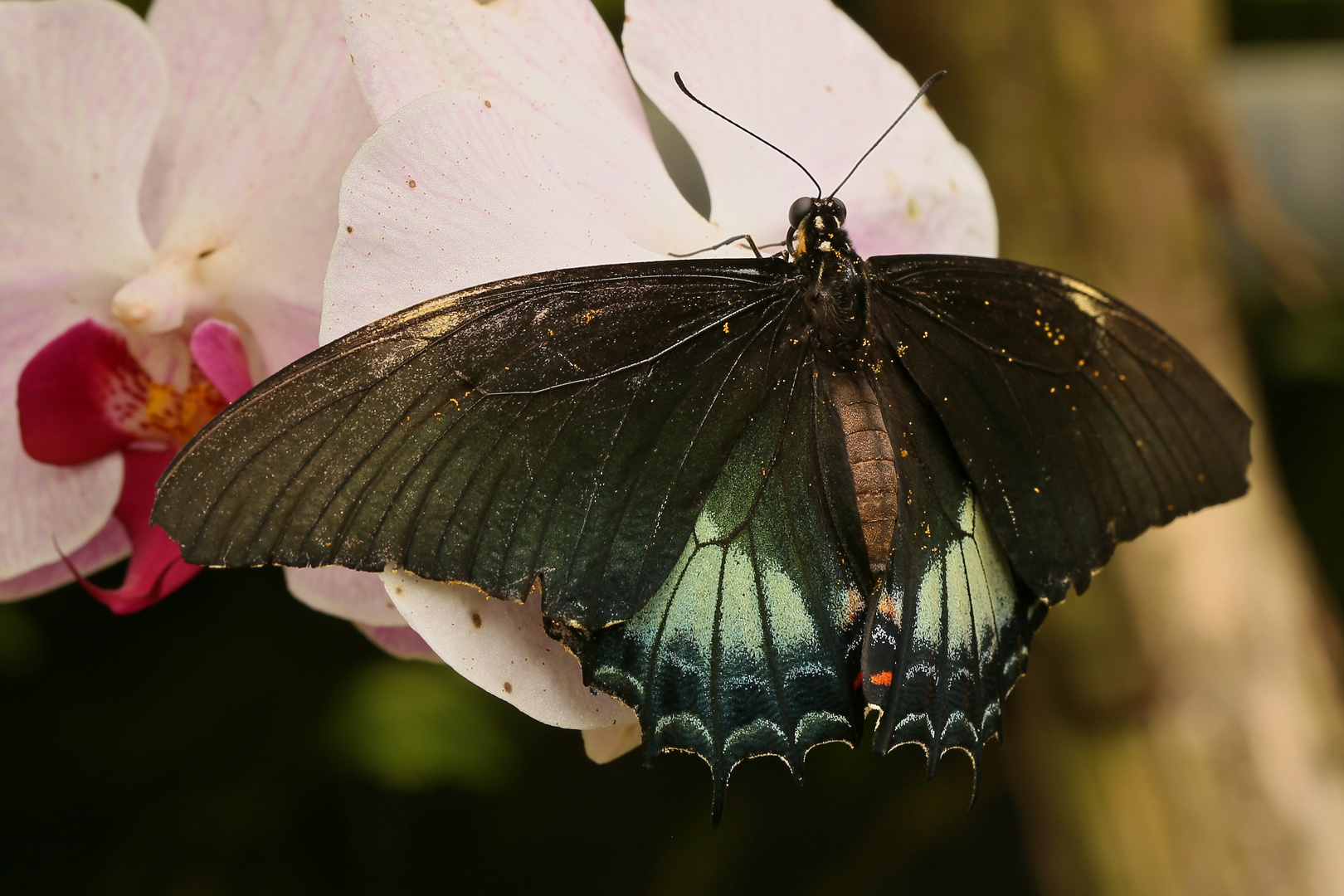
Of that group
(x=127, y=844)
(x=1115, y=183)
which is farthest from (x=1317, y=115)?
(x=127, y=844)

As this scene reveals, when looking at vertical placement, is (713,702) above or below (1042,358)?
below

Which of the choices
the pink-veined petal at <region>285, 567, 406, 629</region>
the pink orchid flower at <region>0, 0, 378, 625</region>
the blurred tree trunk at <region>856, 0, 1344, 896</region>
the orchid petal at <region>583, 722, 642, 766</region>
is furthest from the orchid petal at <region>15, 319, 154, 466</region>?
the blurred tree trunk at <region>856, 0, 1344, 896</region>

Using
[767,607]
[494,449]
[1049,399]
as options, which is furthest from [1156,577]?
[494,449]

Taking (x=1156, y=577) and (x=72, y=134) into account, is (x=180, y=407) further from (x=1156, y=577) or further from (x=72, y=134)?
(x=1156, y=577)

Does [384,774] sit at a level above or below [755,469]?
below

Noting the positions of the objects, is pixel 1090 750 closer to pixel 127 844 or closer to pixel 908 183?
pixel 908 183
